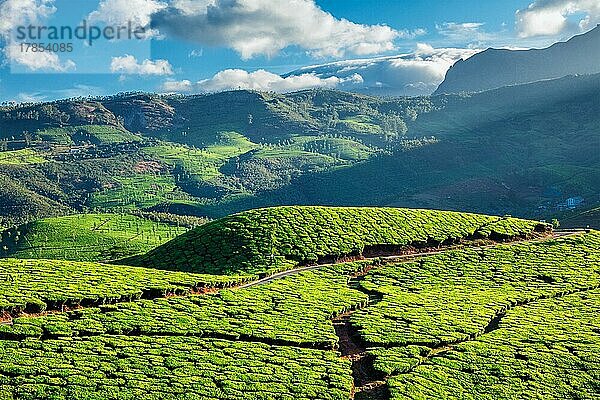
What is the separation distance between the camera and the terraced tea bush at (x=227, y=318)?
46344 millimetres

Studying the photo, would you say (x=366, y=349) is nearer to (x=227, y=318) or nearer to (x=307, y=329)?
(x=307, y=329)

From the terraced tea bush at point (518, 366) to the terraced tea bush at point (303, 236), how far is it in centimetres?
3038

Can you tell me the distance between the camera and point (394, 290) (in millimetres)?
68875

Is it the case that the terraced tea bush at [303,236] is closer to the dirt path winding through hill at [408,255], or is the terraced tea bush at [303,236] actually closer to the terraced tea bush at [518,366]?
the dirt path winding through hill at [408,255]

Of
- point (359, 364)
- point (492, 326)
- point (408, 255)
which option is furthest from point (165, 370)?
point (408, 255)

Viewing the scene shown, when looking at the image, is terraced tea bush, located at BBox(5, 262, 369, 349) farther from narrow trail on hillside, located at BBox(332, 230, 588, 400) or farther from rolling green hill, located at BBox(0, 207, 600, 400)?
narrow trail on hillside, located at BBox(332, 230, 588, 400)

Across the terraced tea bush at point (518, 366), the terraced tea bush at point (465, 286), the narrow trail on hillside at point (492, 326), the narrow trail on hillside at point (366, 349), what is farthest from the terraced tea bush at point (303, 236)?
the terraced tea bush at point (518, 366)

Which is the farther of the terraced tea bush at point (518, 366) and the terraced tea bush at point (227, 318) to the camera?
the terraced tea bush at point (227, 318)

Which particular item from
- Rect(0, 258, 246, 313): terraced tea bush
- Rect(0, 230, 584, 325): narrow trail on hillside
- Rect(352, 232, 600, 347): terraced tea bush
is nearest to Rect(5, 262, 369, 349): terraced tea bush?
Rect(0, 230, 584, 325): narrow trail on hillside

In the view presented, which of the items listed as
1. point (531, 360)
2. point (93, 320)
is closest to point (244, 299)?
point (93, 320)

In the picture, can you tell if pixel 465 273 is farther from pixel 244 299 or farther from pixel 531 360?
pixel 244 299

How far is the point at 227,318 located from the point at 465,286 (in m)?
35.0

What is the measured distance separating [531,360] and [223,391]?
27941 mm

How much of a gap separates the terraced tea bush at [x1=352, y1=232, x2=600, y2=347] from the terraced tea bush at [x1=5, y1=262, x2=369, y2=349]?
4371 mm
